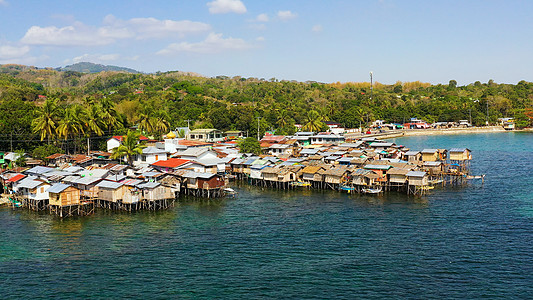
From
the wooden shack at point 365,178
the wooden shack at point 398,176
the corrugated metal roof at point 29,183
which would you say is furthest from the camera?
the wooden shack at point 365,178

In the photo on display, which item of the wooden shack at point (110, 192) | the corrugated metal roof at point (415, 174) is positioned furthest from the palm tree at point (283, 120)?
the wooden shack at point (110, 192)

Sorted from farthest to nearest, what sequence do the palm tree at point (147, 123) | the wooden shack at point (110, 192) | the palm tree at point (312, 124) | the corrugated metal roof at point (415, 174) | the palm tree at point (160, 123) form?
→ the palm tree at point (312, 124) < the palm tree at point (160, 123) < the palm tree at point (147, 123) < the corrugated metal roof at point (415, 174) < the wooden shack at point (110, 192)

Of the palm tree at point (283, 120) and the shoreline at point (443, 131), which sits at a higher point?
the palm tree at point (283, 120)

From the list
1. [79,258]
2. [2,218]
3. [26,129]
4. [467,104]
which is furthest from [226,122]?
[467,104]

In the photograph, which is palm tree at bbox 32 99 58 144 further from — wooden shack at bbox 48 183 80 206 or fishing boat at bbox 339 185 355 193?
fishing boat at bbox 339 185 355 193

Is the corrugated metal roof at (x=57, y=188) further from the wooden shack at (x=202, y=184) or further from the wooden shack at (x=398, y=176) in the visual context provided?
the wooden shack at (x=398, y=176)

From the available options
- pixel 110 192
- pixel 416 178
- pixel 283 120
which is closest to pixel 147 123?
pixel 283 120

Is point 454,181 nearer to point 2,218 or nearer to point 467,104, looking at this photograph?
point 2,218
